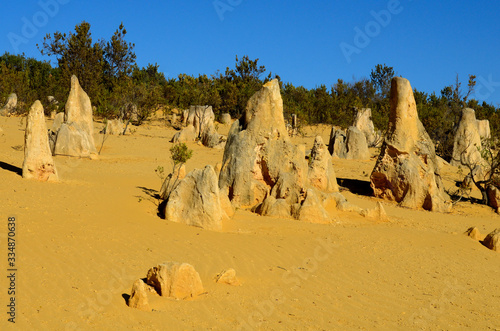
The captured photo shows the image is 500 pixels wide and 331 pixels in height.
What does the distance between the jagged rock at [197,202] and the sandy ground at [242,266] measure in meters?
0.27

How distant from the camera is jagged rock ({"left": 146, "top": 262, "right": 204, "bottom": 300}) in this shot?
6105 mm

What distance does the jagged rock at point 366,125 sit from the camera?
95.5 ft

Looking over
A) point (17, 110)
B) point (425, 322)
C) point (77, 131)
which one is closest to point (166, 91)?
point (17, 110)

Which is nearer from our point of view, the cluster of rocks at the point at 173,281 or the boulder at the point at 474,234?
the cluster of rocks at the point at 173,281

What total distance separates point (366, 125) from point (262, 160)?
718 inches

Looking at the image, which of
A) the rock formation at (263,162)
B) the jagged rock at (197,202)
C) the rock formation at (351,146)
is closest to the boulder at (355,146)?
the rock formation at (351,146)

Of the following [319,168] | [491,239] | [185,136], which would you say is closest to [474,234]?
[491,239]

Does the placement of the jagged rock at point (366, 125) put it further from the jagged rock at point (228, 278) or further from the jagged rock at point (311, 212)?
the jagged rock at point (228, 278)

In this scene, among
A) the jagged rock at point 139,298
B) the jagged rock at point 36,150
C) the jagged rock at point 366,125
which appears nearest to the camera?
the jagged rock at point 139,298

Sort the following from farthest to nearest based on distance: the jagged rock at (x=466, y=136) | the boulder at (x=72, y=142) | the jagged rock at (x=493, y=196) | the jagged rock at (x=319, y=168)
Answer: the jagged rock at (x=466, y=136) < the boulder at (x=72, y=142) < the jagged rock at (x=493, y=196) < the jagged rock at (x=319, y=168)

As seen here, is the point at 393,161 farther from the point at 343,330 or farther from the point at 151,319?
the point at 151,319

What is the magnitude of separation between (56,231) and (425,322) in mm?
5509

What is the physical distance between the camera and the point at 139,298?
18.8ft

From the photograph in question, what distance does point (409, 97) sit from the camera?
15375 mm
